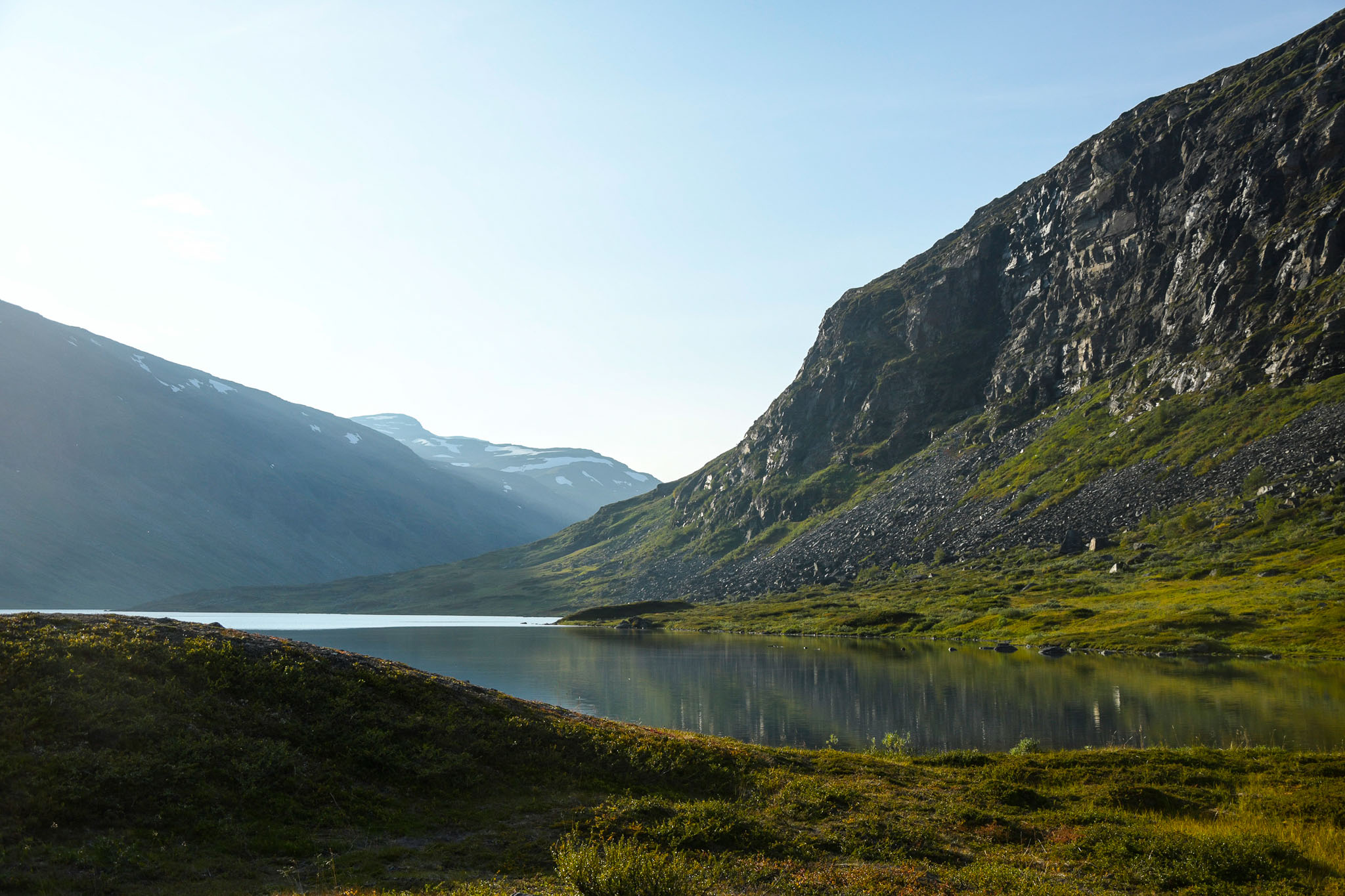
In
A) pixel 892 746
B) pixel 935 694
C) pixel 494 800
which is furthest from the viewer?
pixel 935 694

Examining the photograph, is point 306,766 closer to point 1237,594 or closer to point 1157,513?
point 1237,594

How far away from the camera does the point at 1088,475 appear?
605 ft

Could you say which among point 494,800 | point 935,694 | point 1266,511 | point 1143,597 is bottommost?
point 935,694

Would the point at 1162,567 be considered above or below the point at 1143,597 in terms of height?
above

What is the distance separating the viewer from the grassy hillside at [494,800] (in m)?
18.6

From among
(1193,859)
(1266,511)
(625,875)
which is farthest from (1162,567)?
(625,875)

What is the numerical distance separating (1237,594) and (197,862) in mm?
119090

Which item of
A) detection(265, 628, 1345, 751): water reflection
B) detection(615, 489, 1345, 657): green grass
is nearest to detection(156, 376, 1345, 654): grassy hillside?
detection(615, 489, 1345, 657): green grass

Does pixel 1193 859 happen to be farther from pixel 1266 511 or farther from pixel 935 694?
pixel 1266 511

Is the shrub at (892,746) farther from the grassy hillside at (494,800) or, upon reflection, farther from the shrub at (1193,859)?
the shrub at (1193,859)

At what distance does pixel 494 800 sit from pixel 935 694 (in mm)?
53049

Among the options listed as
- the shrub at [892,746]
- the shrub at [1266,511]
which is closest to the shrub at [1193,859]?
the shrub at [892,746]

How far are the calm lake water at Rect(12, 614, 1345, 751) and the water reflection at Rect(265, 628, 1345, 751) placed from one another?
0.69ft

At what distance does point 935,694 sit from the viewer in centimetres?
6906
